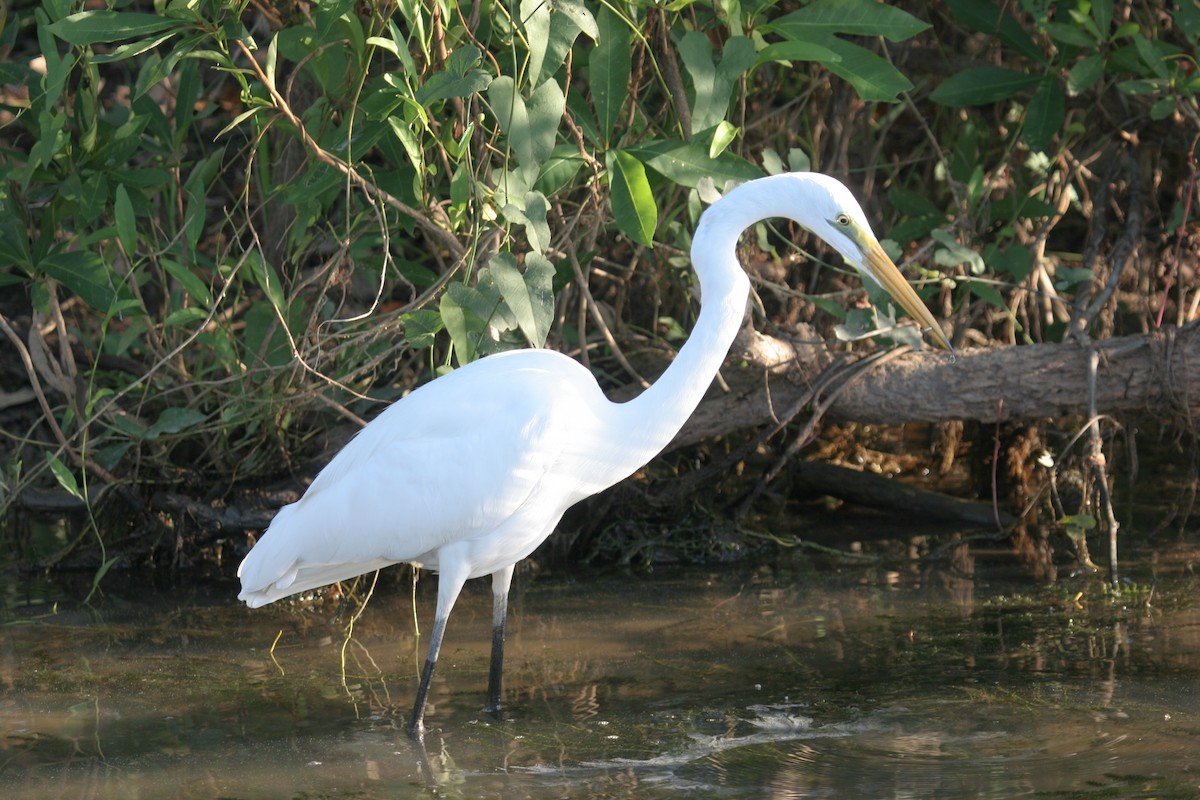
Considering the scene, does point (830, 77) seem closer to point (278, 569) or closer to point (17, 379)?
point (278, 569)

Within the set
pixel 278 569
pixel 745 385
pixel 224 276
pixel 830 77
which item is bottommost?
pixel 278 569

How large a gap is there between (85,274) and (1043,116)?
10.4 feet

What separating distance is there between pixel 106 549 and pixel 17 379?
91 cm

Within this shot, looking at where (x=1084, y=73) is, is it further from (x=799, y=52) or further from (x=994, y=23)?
(x=799, y=52)

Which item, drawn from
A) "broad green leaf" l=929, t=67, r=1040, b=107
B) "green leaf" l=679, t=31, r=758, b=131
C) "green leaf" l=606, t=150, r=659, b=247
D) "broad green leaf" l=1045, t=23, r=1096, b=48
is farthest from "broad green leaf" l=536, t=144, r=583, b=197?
"broad green leaf" l=1045, t=23, r=1096, b=48

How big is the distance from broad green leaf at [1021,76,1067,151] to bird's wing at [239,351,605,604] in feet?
6.59

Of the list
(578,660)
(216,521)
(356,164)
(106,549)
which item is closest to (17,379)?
(106,549)

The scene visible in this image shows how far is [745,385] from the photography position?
196 inches

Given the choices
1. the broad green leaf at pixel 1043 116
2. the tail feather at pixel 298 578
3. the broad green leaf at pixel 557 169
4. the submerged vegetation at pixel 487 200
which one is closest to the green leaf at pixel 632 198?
the submerged vegetation at pixel 487 200

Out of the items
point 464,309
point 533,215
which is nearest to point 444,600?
point 464,309

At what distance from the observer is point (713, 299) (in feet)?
10.9

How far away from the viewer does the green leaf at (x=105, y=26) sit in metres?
3.29

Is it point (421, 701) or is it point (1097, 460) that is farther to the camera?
point (1097, 460)

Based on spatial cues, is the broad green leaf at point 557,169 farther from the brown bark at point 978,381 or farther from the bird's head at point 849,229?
the brown bark at point 978,381
